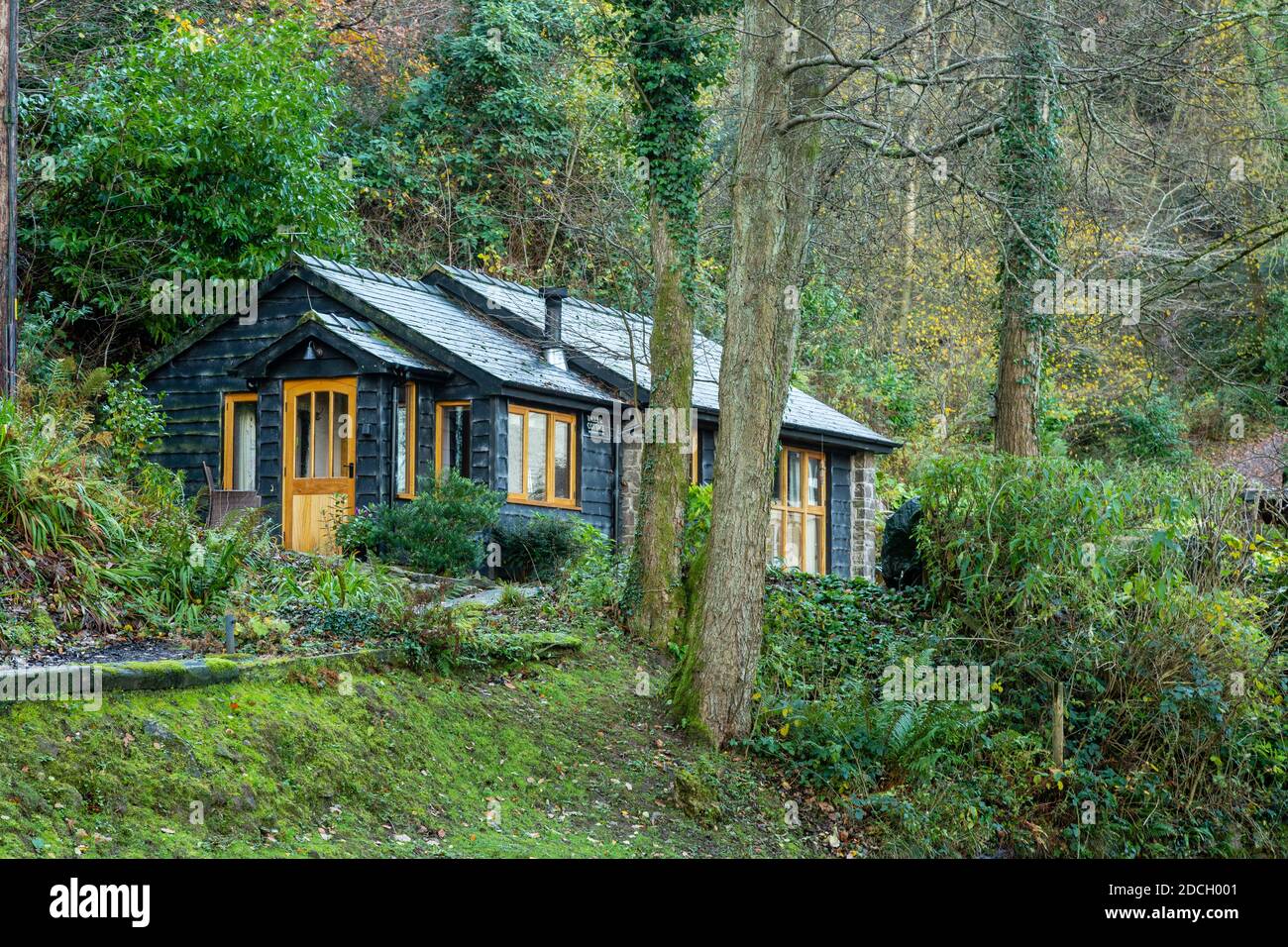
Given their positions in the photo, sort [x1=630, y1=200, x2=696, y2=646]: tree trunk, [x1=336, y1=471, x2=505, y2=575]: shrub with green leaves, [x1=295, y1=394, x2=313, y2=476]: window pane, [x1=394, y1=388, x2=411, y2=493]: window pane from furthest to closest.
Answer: [x1=295, y1=394, x2=313, y2=476]: window pane, [x1=394, y1=388, x2=411, y2=493]: window pane, [x1=336, y1=471, x2=505, y2=575]: shrub with green leaves, [x1=630, y1=200, x2=696, y2=646]: tree trunk

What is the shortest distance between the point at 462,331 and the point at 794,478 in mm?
6771

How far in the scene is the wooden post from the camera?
1037cm

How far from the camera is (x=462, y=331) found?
1900 centimetres

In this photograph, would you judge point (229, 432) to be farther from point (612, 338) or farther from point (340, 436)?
point (612, 338)

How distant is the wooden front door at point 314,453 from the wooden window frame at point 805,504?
7.46m

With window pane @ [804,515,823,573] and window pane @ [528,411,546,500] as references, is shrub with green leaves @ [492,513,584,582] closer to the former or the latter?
window pane @ [528,411,546,500]

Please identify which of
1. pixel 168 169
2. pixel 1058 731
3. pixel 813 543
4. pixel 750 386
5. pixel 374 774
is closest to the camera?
pixel 374 774

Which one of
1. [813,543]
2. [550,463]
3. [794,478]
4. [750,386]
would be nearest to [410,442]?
[550,463]

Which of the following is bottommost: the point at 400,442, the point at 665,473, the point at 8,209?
the point at 665,473

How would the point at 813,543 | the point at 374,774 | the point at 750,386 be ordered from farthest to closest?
the point at 813,543, the point at 750,386, the point at 374,774

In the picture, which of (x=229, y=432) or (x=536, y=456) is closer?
(x=536, y=456)

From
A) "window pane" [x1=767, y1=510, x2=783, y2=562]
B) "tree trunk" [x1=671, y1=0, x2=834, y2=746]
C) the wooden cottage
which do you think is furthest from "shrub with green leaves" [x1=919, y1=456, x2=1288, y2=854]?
"window pane" [x1=767, y1=510, x2=783, y2=562]

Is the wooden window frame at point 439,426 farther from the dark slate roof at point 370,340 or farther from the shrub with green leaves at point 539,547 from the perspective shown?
the shrub with green leaves at point 539,547

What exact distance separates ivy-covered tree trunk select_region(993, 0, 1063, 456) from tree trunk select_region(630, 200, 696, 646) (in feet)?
10.6
